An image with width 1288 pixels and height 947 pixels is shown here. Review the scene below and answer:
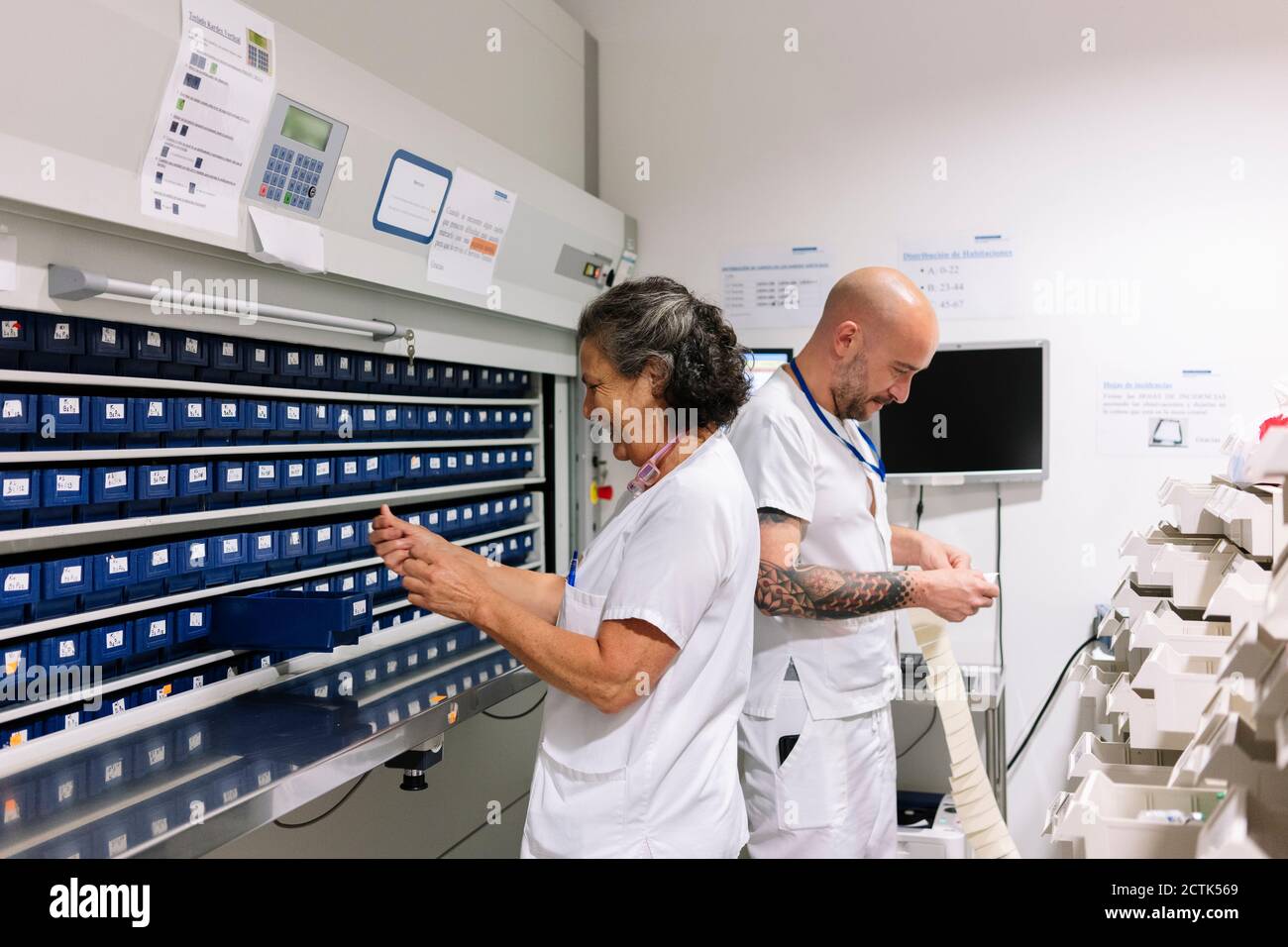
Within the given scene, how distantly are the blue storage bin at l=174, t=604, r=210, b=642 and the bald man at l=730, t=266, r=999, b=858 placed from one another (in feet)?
3.25

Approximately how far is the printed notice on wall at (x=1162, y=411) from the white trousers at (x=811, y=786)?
1632 millimetres

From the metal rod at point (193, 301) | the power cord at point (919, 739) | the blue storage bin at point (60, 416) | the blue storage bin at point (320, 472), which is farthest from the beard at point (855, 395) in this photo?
the power cord at point (919, 739)

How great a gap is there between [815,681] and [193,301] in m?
1.26

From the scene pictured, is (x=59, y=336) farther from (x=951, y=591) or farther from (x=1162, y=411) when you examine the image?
(x=1162, y=411)

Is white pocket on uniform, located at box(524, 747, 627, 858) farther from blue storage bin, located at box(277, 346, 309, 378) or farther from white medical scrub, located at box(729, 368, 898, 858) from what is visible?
blue storage bin, located at box(277, 346, 309, 378)

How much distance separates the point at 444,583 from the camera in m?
1.39

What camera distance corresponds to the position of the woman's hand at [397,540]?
1.46 metres

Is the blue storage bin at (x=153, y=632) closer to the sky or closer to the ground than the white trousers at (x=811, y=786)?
closer to the sky

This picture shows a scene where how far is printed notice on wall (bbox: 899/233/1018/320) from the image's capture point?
10.3ft

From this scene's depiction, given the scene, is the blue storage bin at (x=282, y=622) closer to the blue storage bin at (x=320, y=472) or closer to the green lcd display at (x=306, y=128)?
the blue storage bin at (x=320, y=472)

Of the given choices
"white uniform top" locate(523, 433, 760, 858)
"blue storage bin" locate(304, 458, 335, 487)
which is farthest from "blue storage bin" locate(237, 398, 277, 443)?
"white uniform top" locate(523, 433, 760, 858)

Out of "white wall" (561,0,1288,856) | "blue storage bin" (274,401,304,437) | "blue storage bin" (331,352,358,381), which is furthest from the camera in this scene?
"white wall" (561,0,1288,856)

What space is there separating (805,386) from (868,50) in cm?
178
